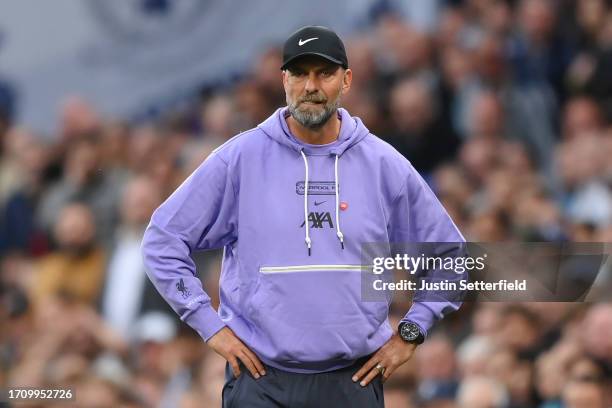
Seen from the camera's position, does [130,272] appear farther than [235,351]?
Yes

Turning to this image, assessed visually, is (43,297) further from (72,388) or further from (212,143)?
(72,388)

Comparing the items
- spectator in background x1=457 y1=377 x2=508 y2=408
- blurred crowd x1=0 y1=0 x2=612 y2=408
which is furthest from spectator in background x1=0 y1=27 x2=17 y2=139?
spectator in background x1=457 y1=377 x2=508 y2=408

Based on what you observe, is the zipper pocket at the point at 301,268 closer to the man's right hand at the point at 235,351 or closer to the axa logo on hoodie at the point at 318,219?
the axa logo on hoodie at the point at 318,219

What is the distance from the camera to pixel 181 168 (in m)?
10.2

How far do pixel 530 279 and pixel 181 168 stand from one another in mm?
4762

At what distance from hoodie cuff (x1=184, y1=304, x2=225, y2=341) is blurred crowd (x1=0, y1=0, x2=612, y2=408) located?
2.41 m

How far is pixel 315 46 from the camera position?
4762 millimetres

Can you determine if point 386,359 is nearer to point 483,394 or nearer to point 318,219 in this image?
point 318,219

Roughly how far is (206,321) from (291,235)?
0.40 meters

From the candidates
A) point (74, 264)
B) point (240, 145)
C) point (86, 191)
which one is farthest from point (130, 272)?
point (240, 145)

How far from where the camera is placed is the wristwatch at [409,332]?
492 centimetres

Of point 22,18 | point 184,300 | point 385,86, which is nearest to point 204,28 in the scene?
point 22,18

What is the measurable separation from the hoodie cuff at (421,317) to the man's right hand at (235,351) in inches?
20.6

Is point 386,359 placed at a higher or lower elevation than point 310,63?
lower
